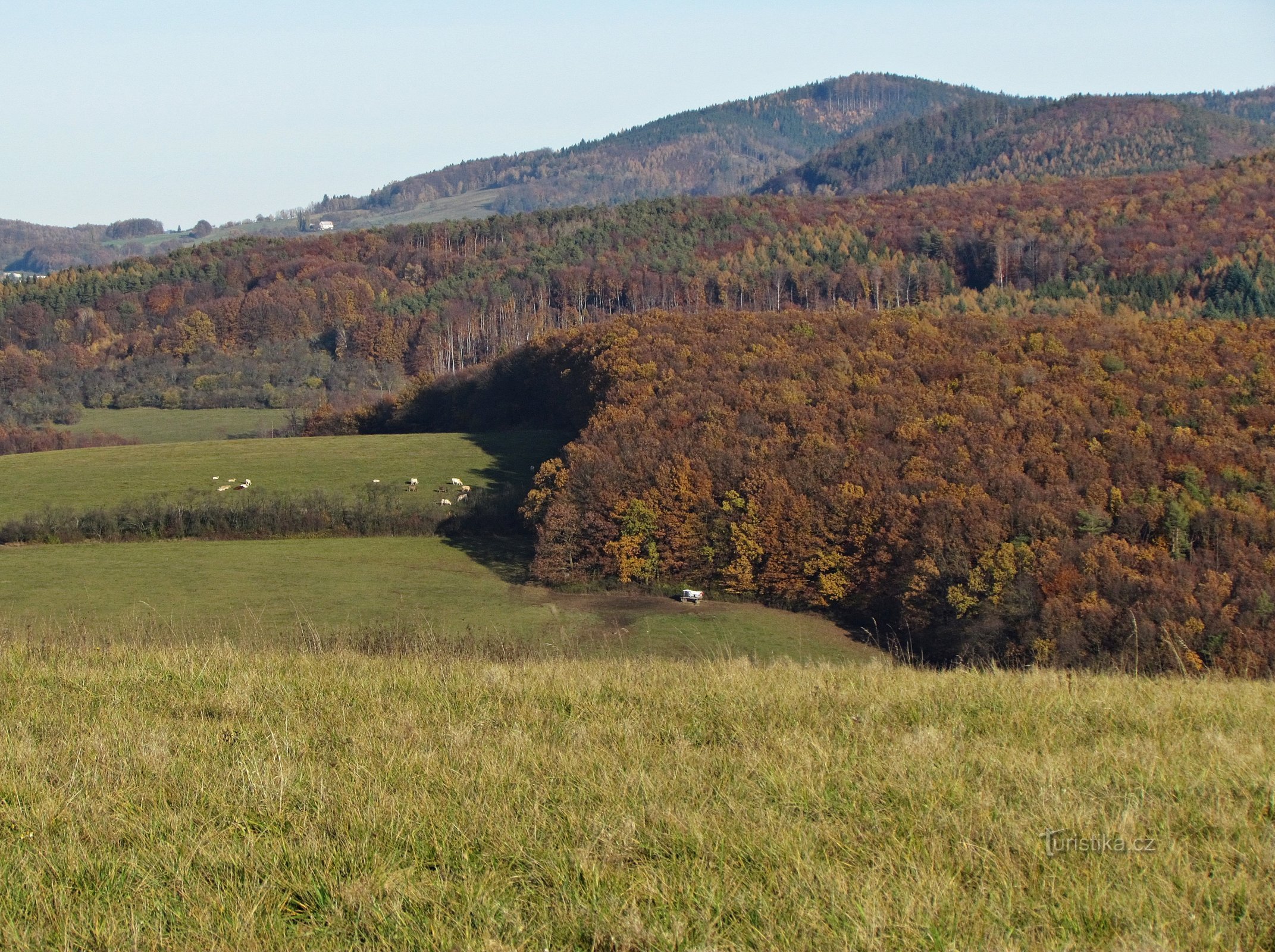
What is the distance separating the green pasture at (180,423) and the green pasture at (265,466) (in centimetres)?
2492

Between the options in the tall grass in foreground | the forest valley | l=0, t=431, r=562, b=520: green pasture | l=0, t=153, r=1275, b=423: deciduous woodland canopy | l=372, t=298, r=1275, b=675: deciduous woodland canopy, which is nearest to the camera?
the tall grass in foreground

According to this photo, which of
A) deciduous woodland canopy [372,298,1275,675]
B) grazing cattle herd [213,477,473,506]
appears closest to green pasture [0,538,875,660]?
deciduous woodland canopy [372,298,1275,675]

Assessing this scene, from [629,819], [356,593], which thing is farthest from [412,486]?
[629,819]

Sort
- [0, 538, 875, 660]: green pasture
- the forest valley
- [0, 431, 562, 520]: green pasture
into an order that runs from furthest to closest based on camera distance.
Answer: [0, 431, 562, 520]: green pasture
the forest valley
[0, 538, 875, 660]: green pasture

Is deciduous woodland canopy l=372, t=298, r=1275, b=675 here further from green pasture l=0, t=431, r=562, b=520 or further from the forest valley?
green pasture l=0, t=431, r=562, b=520

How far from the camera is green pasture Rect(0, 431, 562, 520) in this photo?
67812 millimetres

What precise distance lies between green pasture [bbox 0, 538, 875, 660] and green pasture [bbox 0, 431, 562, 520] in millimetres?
6551

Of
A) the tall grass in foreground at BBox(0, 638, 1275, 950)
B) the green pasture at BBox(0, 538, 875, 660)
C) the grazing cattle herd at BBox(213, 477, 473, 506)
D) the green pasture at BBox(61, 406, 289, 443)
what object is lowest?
the green pasture at BBox(0, 538, 875, 660)

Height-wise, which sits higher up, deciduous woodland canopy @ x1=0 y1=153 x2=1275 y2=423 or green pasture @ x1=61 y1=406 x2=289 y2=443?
deciduous woodland canopy @ x1=0 y1=153 x2=1275 y2=423

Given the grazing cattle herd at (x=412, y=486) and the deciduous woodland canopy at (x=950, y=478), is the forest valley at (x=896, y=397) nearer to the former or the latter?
the deciduous woodland canopy at (x=950, y=478)

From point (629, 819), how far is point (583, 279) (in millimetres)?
169400

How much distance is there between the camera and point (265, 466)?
75.0m

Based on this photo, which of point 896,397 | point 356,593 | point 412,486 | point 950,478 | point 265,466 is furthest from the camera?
point 265,466

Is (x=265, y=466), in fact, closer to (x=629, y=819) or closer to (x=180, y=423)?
(x=180, y=423)
